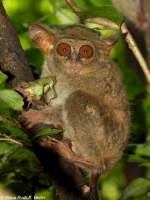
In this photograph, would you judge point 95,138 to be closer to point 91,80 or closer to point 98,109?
point 98,109

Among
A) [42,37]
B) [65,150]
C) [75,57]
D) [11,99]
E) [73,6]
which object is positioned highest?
[73,6]

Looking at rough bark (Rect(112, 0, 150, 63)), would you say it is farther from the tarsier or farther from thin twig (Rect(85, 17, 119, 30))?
the tarsier

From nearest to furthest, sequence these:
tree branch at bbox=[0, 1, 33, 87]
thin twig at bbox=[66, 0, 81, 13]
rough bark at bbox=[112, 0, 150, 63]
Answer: tree branch at bbox=[0, 1, 33, 87] < rough bark at bbox=[112, 0, 150, 63] < thin twig at bbox=[66, 0, 81, 13]

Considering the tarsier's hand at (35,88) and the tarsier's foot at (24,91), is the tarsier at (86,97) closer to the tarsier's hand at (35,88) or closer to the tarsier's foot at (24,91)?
Result: the tarsier's foot at (24,91)

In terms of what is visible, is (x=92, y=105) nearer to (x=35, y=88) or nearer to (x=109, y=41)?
(x=109, y=41)

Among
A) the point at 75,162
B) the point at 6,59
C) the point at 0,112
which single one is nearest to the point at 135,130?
the point at 75,162

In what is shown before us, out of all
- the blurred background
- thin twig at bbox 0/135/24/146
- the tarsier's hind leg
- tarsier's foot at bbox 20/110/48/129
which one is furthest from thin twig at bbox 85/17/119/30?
thin twig at bbox 0/135/24/146

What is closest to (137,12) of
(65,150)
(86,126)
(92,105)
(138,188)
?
(92,105)
